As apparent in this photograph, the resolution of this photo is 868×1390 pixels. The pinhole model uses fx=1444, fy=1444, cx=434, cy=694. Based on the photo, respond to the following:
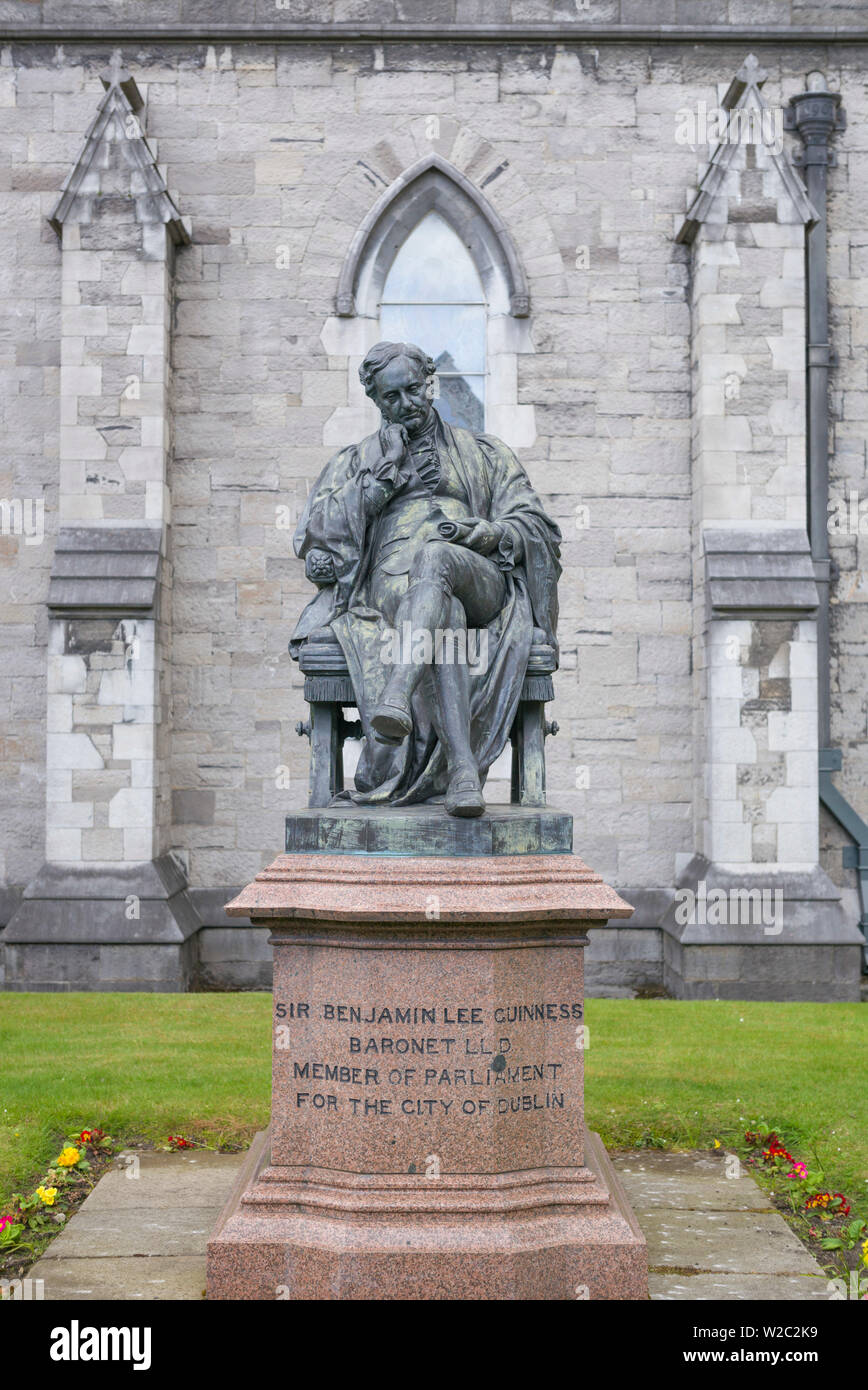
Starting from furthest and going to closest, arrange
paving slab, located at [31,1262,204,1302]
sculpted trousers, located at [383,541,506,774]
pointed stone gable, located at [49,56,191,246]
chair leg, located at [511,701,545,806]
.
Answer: pointed stone gable, located at [49,56,191,246]
chair leg, located at [511,701,545,806]
sculpted trousers, located at [383,541,506,774]
paving slab, located at [31,1262,204,1302]

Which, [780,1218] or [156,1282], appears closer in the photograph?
[156,1282]

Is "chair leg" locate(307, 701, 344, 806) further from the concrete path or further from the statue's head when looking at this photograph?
the concrete path

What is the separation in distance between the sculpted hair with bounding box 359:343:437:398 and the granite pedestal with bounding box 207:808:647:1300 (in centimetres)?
181

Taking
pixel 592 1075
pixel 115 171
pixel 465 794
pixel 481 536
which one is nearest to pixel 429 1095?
pixel 465 794

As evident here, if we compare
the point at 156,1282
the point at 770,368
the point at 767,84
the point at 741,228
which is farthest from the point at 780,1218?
the point at 767,84

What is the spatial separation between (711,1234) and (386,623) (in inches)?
100

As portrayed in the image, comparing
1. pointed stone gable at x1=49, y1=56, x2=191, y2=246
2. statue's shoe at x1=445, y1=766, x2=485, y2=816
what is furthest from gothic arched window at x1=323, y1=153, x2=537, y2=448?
statue's shoe at x1=445, y1=766, x2=485, y2=816

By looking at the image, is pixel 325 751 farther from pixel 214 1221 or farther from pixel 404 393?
pixel 214 1221

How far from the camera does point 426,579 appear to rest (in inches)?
201

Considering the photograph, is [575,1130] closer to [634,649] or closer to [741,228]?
[634,649]

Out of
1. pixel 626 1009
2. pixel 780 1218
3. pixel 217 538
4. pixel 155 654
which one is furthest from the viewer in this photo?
pixel 217 538

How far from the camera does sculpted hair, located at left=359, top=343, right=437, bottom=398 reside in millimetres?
5457

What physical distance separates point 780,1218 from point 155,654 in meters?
6.57

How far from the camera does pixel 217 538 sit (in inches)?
449
